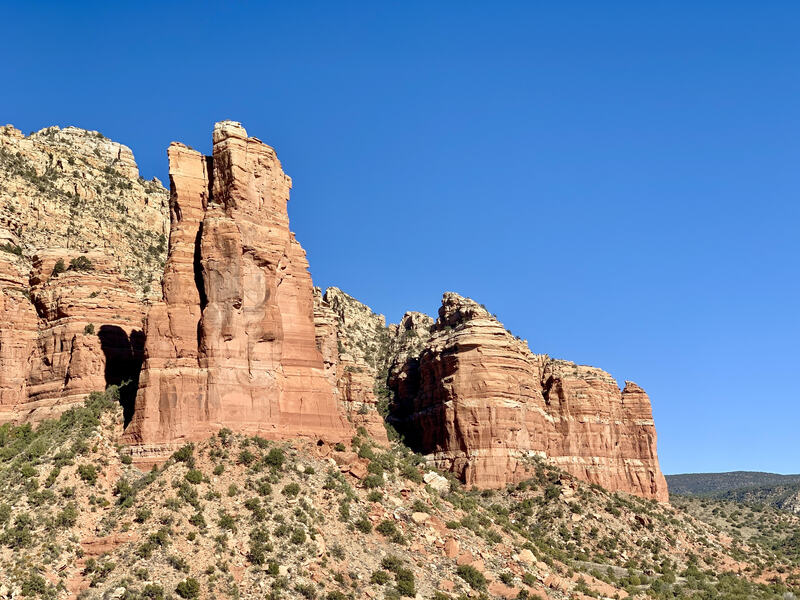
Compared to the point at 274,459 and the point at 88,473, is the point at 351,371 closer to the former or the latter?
the point at 274,459

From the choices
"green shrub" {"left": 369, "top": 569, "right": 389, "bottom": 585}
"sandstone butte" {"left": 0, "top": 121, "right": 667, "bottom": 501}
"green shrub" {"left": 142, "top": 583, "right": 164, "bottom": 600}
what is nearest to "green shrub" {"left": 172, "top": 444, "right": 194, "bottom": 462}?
"sandstone butte" {"left": 0, "top": 121, "right": 667, "bottom": 501}

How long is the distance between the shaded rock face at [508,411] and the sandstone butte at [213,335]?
231 mm

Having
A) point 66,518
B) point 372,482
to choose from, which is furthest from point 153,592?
point 372,482

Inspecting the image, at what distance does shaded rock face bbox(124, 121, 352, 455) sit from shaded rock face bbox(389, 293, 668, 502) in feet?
107

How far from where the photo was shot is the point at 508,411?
351 feet

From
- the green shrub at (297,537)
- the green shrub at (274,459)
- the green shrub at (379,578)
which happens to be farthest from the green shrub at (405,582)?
the green shrub at (274,459)

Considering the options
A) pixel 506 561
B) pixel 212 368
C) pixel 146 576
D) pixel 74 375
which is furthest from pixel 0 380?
pixel 506 561

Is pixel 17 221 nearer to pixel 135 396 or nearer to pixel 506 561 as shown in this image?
pixel 135 396

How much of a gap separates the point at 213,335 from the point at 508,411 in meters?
44.7

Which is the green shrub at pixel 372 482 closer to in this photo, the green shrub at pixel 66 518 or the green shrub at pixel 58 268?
the green shrub at pixel 66 518

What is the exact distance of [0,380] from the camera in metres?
75.4

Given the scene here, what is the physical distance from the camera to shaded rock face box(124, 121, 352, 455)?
Answer: 6806cm

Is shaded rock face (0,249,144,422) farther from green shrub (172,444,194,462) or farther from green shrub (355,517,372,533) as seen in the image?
green shrub (355,517,372,533)

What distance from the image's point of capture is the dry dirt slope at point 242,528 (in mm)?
57500
